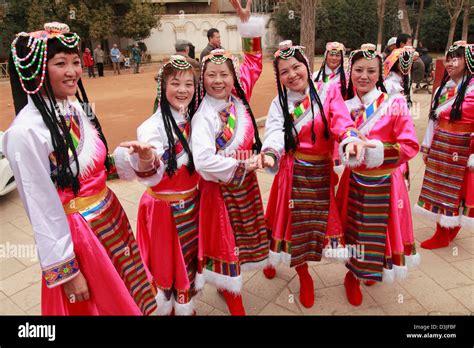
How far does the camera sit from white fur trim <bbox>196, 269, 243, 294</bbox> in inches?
102

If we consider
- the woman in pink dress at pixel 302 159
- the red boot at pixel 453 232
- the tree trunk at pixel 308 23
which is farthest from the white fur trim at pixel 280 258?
the tree trunk at pixel 308 23

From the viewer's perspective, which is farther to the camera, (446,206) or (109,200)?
(446,206)

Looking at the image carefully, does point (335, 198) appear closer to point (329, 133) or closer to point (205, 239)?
point (329, 133)

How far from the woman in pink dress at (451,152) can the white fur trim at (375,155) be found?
1397 mm

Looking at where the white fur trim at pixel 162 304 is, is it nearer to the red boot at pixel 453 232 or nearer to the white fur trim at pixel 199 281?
the white fur trim at pixel 199 281

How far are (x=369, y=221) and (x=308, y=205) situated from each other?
44cm

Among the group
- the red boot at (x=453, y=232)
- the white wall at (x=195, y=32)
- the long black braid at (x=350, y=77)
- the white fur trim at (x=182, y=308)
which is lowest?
the red boot at (x=453, y=232)

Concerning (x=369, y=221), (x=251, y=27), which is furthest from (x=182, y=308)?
(x=251, y=27)

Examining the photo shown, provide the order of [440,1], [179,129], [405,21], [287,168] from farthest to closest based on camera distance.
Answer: [440,1] < [405,21] < [287,168] < [179,129]

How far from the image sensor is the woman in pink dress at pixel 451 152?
3.33m

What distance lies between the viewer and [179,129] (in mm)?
2398

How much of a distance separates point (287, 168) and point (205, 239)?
787mm
